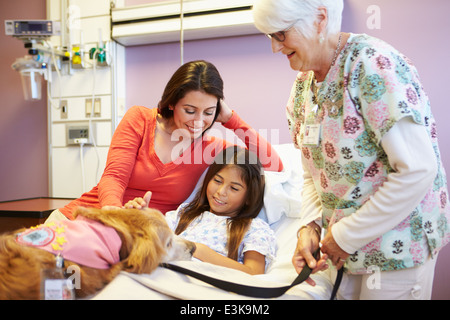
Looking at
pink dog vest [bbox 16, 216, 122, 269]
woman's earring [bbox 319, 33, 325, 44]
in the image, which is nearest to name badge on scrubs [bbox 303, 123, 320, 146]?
woman's earring [bbox 319, 33, 325, 44]

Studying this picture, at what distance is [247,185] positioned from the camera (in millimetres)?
1744

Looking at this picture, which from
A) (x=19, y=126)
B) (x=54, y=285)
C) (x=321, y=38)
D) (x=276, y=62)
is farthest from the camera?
(x=19, y=126)

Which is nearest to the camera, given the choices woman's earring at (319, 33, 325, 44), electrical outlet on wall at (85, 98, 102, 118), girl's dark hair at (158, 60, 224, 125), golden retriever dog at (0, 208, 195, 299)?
golden retriever dog at (0, 208, 195, 299)

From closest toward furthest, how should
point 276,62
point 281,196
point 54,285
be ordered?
point 54,285, point 281,196, point 276,62

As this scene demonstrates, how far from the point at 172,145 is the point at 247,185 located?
411 mm

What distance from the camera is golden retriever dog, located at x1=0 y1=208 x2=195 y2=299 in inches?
33.4

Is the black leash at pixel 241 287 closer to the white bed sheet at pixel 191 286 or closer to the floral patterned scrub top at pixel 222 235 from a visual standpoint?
the white bed sheet at pixel 191 286

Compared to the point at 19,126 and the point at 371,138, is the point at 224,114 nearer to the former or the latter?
the point at 371,138

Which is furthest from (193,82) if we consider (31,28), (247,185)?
(31,28)

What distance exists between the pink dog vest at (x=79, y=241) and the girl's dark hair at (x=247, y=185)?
717mm

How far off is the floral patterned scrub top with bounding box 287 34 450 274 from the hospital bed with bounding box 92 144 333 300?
0.19 m

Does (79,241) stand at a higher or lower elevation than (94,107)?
lower

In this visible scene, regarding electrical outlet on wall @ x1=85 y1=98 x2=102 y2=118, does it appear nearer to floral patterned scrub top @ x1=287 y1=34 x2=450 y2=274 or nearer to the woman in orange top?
the woman in orange top
